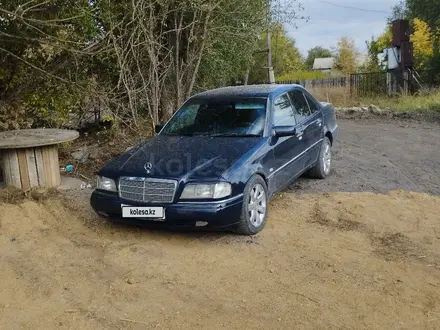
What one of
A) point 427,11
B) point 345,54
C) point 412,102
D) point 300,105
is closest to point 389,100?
point 412,102

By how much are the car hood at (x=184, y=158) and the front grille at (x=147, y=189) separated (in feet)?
0.22

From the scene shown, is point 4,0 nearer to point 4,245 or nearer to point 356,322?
point 4,245

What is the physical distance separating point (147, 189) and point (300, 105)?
290 cm

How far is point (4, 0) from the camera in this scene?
6.59m

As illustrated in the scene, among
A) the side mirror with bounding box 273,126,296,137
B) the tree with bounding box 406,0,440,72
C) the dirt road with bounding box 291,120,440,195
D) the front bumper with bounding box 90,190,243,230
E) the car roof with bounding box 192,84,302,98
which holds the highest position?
the tree with bounding box 406,0,440,72

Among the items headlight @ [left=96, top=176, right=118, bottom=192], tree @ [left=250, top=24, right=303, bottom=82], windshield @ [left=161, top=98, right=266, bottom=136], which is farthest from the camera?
tree @ [left=250, top=24, right=303, bottom=82]

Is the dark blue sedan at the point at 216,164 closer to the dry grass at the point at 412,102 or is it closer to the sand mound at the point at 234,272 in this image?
the sand mound at the point at 234,272

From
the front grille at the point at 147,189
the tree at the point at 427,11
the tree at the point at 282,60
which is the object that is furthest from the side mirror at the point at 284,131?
the tree at the point at 427,11

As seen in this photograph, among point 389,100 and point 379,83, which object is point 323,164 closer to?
point 389,100

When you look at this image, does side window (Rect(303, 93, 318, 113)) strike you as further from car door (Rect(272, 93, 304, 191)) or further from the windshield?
the windshield

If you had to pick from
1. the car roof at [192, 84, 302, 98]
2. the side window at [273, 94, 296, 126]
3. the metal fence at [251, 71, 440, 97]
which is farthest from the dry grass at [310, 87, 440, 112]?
the side window at [273, 94, 296, 126]

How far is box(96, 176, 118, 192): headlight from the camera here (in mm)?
4984

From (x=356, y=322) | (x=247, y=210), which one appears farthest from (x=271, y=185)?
(x=356, y=322)

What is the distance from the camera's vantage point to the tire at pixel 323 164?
6.93 metres
